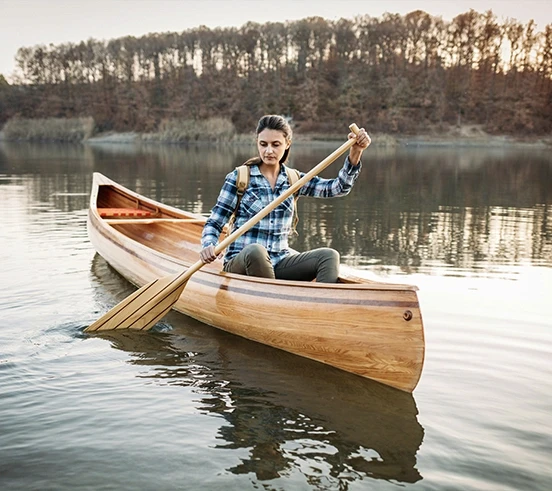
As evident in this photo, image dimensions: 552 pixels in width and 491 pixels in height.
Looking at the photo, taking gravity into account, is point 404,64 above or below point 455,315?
above

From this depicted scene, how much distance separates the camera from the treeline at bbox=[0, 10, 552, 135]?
4631cm

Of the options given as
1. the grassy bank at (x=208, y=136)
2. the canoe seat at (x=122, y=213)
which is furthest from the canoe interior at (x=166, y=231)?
the grassy bank at (x=208, y=136)

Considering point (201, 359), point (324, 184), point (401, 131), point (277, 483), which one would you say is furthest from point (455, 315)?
point (401, 131)

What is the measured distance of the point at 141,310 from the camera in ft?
16.4

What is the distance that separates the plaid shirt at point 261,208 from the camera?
4.55 m

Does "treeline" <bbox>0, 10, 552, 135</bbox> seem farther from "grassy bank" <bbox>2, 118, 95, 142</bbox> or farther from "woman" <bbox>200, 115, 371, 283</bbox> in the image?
"woman" <bbox>200, 115, 371, 283</bbox>

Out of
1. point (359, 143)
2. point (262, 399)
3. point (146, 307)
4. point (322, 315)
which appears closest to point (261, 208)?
point (359, 143)

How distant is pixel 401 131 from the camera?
44.8 metres

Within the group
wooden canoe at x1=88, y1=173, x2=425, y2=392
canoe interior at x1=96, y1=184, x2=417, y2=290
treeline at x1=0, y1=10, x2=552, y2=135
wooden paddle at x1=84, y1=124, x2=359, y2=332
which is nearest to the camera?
wooden canoe at x1=88, y1=173, x2=425, y2=392

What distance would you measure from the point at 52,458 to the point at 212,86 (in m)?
53.0

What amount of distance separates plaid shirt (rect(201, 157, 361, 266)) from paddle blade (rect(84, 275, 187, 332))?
0.62 m

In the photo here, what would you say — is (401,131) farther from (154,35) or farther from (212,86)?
(154,35)

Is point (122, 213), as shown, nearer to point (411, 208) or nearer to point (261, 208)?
point (261, 208)

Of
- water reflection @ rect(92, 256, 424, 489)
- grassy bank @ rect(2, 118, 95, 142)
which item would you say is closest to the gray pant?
water reflection @ rect(92, 256, 424, 489)
